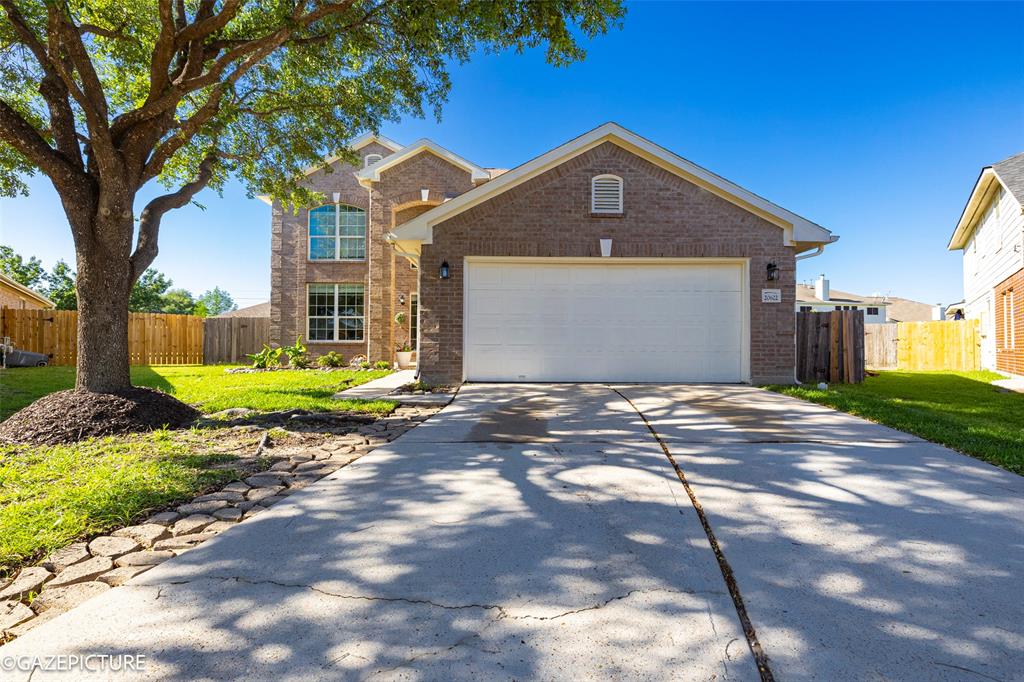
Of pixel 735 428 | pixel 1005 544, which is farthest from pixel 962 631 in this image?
pixel 735 428

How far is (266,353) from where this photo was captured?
49.3ft

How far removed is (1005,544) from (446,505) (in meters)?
3.07

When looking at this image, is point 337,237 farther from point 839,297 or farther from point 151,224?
point 839,297

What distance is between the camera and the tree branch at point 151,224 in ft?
20.7

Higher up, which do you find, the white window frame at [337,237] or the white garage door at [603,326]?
the white window frame at [337,237]

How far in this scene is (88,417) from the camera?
17.0 ft

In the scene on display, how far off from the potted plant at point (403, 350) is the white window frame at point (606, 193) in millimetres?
7835

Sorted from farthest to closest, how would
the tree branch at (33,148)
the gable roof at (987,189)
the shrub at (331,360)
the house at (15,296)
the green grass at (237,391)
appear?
the house at (15,296) < the shrub at (331,360) < the gable roof at (987,189) < the green grass at (237,391) < the tree branch at (33,148)

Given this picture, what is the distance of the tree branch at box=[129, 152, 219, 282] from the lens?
20.7 feet

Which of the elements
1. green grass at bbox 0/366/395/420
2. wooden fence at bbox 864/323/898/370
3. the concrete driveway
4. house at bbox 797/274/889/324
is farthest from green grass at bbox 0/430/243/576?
house at bbox 797/274/889/324

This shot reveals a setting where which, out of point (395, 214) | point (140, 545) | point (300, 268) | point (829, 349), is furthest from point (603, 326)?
point (300, 268)

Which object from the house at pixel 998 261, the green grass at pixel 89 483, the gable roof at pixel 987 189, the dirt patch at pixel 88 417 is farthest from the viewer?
the gable roof at pixel 987 189

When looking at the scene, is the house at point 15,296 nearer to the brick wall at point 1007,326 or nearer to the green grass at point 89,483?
the green grass at point 89,483

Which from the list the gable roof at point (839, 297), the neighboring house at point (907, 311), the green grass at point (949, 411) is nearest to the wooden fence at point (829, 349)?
the green grass at point (949, 411)
